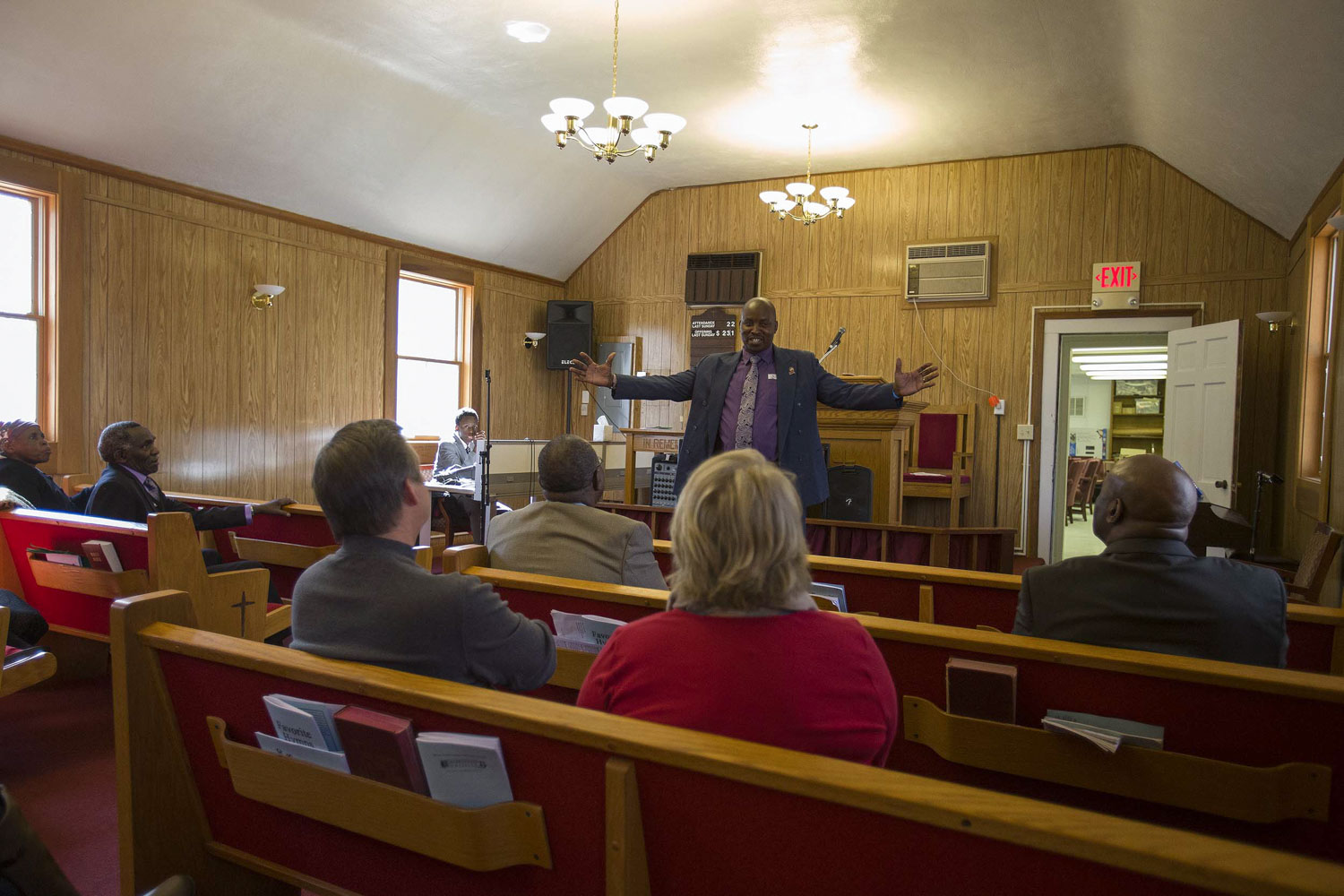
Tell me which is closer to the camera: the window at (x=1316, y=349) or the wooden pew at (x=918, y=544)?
the wooden pew at (x=918, y=544)

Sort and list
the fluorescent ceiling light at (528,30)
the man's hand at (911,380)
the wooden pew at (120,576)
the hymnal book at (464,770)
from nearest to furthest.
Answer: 1. the hymnal book at (464,770)
2. the wooden pew at (120,576)
3. the man's hand at (911,380)
4. the fluorescent ceiling light at (528,30)

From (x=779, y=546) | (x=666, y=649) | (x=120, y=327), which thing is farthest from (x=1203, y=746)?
(x=120, y=327)

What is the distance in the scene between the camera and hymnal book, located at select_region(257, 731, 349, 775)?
3.91 ft

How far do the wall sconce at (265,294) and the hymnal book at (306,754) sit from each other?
574 cm

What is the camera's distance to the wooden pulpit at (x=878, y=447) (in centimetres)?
524

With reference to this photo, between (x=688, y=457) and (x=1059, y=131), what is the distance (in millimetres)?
5110

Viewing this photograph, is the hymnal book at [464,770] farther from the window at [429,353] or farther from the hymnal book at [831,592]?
the window at [429,353]

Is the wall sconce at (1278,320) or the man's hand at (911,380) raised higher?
the wall sconce at (1278,320)

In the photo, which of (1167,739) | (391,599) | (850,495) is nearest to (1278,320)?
(850,495)

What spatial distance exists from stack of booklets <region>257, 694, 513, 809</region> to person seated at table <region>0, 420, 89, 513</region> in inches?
125

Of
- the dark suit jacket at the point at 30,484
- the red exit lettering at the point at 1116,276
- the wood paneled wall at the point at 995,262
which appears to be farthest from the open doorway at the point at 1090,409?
the dark suit jacket at the point at 30,484

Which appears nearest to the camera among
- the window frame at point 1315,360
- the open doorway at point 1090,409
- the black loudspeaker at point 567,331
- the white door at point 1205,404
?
the window frame at point 1315,360

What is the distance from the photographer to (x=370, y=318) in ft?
24.4

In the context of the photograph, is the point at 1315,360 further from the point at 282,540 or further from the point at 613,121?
the point at 282,540
